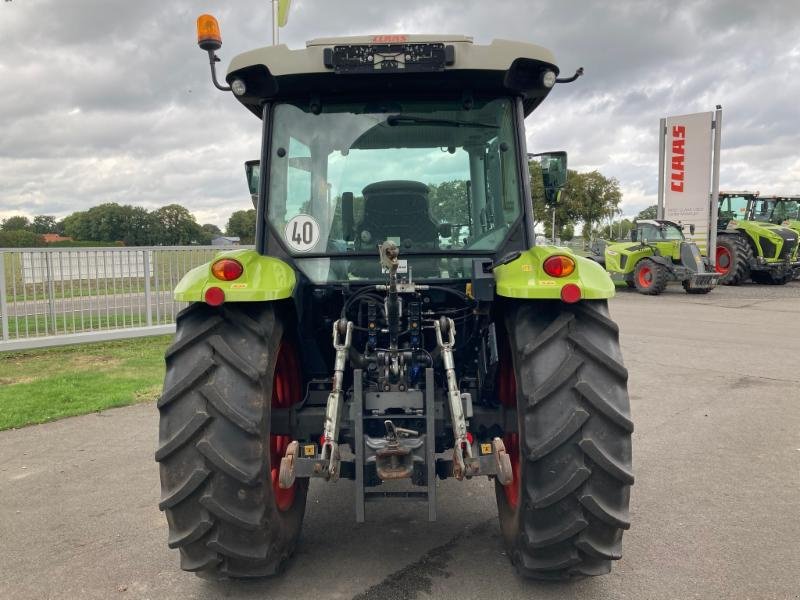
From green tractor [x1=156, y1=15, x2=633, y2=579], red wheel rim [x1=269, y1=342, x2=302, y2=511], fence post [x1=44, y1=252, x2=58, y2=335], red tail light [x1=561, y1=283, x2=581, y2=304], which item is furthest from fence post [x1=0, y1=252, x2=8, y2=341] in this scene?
red tail light [x1=561, y1=283, x2=581, y2=304]

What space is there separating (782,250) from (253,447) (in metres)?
21.1

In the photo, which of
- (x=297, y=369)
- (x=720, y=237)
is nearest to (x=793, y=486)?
(x=297, y=369)

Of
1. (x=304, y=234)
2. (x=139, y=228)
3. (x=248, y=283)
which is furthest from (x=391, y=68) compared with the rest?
(x=139, y=228)

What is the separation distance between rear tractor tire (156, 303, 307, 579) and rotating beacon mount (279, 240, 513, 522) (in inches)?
7.4

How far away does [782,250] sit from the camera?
19.7 meters

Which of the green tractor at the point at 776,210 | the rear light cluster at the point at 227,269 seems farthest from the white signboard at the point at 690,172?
the rear light cluster at the point at 227,269

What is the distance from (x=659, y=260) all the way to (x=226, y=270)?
17.2 meters

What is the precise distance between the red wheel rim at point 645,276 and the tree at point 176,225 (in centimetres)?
1226

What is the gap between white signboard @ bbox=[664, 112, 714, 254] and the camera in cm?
1881

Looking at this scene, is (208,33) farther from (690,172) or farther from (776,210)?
(776,210)

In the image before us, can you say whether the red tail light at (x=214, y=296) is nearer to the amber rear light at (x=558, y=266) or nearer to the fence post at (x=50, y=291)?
the amber rear light at (x=558, y=266)

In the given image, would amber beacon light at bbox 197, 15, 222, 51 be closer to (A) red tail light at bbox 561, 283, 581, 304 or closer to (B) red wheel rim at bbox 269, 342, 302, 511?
(B) red wheel rim at bbox 269, 342, 302, 511

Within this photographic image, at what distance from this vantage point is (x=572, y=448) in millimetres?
2670

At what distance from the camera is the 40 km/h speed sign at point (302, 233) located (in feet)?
11.0
